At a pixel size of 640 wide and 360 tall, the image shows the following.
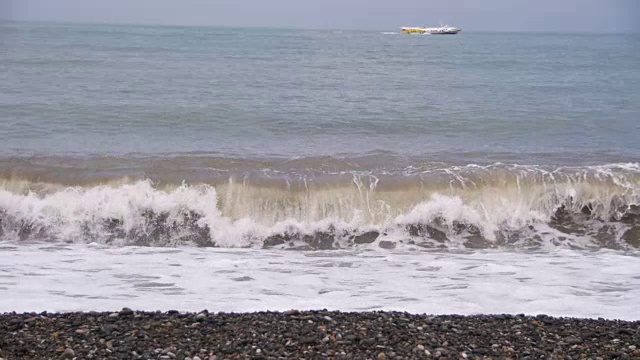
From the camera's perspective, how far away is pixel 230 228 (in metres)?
11.5

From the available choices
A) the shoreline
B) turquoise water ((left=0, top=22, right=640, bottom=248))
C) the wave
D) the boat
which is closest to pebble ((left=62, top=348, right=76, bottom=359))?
the shoreline

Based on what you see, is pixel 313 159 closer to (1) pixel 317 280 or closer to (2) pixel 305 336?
(1) pixel 317 280

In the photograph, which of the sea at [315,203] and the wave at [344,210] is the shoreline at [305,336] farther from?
the wave at [344,210]

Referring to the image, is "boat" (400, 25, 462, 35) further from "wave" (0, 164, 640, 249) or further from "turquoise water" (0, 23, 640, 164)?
"wave" (0, 164, 640, 249)

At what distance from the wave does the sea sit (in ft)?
0.13

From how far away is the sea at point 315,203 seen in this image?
818 cm

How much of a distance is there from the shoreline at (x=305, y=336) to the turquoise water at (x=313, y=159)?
15.5 ft

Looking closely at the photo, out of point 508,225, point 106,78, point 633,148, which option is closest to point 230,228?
point 508,225

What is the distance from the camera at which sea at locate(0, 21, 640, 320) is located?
818 centimetres

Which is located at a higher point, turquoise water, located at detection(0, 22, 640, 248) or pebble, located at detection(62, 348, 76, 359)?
turquoise water, located at detection(0, 22, 640, 248)

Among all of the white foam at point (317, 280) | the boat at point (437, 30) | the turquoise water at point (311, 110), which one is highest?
the boat at point (437, 30)

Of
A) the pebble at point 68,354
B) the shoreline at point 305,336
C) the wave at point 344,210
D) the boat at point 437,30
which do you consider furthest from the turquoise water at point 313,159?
the boat at point 437,30

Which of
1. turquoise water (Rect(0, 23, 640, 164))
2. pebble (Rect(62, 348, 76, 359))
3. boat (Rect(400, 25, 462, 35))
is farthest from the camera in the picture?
boat (Rect(400, 25, 462, 35))

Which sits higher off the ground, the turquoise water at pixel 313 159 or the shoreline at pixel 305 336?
the turquoise water at pixel 313 159
